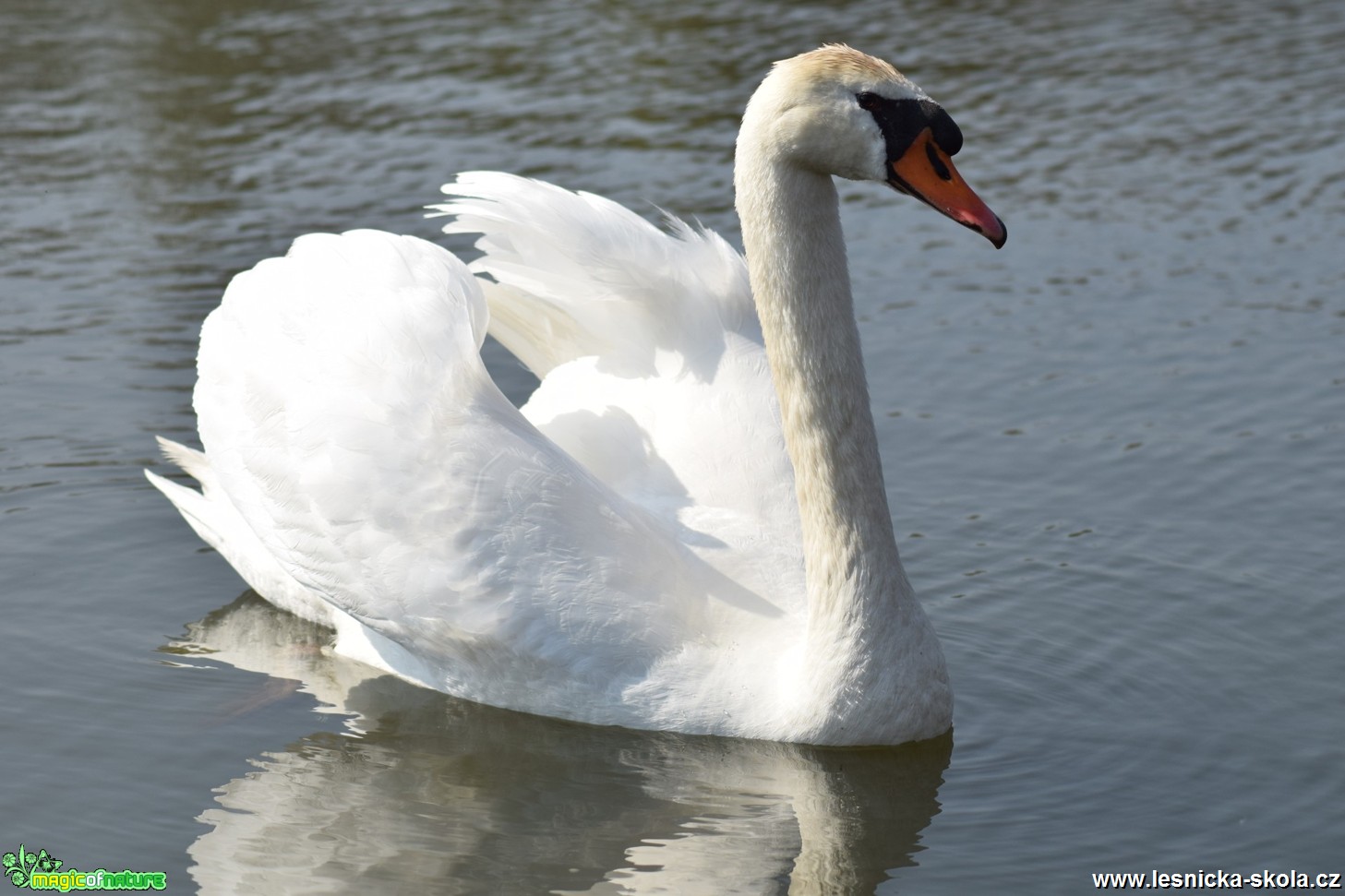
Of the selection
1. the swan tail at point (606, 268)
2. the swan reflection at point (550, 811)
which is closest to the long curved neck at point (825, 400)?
the swan reflection at point (550, 811)

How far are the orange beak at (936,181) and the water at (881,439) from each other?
1.80m

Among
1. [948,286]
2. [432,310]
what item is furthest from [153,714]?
[948,286]

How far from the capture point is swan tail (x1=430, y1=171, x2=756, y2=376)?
23.1 ft

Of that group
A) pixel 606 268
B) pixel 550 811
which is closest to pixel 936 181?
pixel 606 268

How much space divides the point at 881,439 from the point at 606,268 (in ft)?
8.11

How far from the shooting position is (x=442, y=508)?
622 cm

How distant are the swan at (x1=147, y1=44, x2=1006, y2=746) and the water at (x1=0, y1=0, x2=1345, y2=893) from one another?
29cm

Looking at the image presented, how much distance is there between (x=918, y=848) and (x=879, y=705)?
0.56 meters

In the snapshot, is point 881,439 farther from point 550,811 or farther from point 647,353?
point 550,811

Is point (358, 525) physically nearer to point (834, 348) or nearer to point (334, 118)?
point (834, 348)

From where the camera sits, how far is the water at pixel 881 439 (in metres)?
5.96

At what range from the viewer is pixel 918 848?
5844 mm

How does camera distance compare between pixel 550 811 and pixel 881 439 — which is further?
pixel 881 439

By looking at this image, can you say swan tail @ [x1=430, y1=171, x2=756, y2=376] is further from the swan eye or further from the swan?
the swan eye
